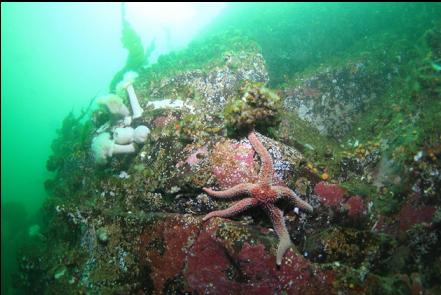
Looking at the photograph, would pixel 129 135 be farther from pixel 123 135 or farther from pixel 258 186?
pixel 258 186

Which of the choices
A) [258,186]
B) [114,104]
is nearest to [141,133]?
[114,104]

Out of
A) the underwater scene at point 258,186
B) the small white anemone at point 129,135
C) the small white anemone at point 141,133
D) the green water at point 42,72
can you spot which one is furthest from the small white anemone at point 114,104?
the green water at point 42,72

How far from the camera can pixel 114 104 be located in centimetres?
800

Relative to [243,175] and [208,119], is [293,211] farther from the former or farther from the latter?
[208,119]

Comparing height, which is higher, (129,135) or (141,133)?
(141,133)

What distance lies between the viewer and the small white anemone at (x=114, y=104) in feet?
26.1

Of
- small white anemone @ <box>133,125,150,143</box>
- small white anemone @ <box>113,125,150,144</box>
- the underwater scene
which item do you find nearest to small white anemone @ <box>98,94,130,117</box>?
the underwater scene

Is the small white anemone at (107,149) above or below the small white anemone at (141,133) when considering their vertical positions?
below

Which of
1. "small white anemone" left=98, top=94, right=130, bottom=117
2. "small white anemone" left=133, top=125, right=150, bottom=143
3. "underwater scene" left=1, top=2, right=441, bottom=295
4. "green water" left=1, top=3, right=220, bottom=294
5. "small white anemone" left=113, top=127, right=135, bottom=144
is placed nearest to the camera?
"underwater scene" left=1, top=2, right=441, bottom=295

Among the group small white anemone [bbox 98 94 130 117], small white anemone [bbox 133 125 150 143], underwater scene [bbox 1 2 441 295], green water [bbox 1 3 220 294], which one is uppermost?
small white anemone [bbox 98 94 130 117]

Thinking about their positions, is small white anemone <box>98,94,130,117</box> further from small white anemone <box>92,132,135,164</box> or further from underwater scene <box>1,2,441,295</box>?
small white anemone <box>92,132,135,164</box>

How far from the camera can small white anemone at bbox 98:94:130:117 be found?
26.1 feet

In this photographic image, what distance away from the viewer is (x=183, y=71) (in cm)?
1026

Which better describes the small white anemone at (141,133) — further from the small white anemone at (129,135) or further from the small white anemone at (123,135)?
the small white anemone at (123,135)
